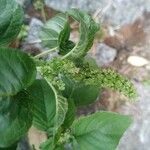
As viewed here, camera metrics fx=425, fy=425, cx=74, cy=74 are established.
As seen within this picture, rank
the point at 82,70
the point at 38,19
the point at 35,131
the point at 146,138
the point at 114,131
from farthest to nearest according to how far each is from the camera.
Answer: the point at 38,19, the point at 146,138, the point at 35,131, the point at 114,131, the point at 82,70

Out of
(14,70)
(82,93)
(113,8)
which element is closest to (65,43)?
(14,70)

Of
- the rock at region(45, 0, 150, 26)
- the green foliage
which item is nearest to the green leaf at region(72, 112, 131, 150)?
the green foliage

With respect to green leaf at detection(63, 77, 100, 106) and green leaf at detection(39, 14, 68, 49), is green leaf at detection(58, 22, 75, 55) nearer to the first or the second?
green leaf at detection(39, 14, 68, 49)

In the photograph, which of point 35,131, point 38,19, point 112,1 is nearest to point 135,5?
point 112,1

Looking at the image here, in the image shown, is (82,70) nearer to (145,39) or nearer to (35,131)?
(35,131)

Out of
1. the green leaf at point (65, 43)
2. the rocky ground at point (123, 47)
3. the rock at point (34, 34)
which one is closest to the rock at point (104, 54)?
the rocky ground at point (123, 47)

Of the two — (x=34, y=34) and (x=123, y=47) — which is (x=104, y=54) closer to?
(x=123, y=47)
